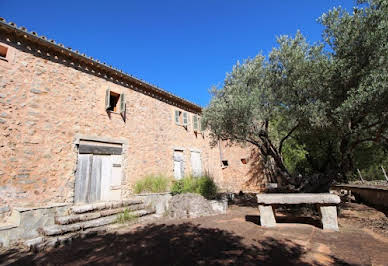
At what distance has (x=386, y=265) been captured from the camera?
2.73 m

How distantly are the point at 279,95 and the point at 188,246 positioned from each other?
5334 mm

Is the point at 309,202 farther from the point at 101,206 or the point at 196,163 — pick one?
the point at 196,163

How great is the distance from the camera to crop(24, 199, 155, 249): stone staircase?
14.2 ft

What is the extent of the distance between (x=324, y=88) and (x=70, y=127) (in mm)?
8174

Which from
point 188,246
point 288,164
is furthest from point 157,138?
point 288,164

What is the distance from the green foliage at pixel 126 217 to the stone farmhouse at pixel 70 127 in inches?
71.7

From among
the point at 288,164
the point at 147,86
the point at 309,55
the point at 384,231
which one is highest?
the point at 147,86

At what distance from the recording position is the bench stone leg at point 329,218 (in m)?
4.33

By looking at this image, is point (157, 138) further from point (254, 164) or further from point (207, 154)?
point (254, 164)

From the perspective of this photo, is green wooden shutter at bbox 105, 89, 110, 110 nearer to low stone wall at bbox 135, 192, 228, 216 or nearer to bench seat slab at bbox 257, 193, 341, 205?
low stone wall at bbox 135, 192, 228, 216

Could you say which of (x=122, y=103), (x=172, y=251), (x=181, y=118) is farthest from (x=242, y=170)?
(x=172, y=251)

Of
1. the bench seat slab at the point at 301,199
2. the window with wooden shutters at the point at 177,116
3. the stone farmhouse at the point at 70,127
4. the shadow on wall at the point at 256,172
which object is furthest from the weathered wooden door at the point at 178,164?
the bench seat slab at the point at 301,199

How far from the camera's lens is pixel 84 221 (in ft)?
17.3

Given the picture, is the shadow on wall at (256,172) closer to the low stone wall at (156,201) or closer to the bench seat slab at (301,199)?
the low stone wall at (156,201)
